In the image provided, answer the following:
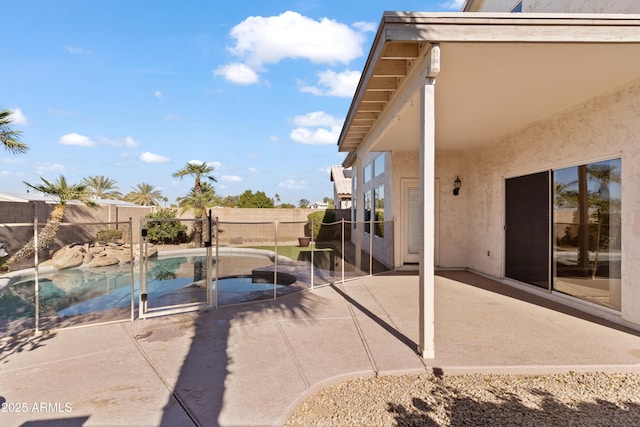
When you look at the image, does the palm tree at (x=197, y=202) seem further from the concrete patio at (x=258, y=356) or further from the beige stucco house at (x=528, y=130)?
the concrete patio at (x=258, y=356)

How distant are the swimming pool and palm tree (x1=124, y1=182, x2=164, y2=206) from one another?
60.8ft

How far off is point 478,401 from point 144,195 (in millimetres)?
31832

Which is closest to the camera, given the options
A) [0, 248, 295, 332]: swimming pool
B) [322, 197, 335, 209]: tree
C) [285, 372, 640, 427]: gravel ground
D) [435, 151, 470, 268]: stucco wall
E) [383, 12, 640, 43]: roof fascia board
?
[285, 372, 640, 427]: gravel ground

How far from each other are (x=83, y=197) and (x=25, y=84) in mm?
4676

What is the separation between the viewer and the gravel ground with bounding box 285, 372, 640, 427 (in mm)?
2428

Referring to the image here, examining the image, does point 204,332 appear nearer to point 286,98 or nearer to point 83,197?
point 83,197

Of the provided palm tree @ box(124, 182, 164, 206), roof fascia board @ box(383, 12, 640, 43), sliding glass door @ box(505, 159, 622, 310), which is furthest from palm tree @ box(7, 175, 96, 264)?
palm tree @ box(124, 182, 164, 206)

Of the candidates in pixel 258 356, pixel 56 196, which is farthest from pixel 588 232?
pixel 56 196

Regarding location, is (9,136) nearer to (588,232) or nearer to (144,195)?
(588,232)

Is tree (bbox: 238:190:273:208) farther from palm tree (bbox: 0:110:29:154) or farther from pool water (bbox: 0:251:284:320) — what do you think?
palm tree (bbox: 0:110:29:154)


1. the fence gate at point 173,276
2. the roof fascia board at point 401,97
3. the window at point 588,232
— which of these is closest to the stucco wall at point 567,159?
the window at point 588,232

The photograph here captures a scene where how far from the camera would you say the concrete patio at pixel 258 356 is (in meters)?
2.45

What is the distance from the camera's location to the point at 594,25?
10.3 feet

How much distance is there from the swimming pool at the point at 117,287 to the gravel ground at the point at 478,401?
2891mm
